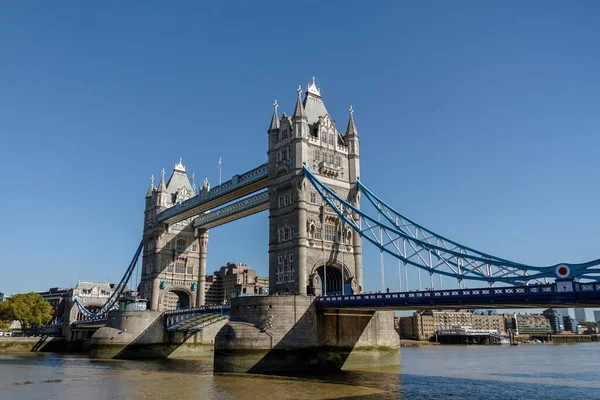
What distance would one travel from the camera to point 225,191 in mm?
65688

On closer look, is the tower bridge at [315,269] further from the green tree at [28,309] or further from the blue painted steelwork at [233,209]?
the green tree at [28,309]

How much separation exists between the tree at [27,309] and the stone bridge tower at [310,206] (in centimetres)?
5907

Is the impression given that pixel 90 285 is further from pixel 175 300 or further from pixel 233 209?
pixel 233 209

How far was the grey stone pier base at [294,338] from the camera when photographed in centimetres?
4125

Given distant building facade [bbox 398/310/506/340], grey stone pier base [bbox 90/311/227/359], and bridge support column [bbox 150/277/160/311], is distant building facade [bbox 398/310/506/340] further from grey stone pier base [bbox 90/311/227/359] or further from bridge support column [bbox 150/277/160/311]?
grey stone pier base [bbox 90/311/227/359]

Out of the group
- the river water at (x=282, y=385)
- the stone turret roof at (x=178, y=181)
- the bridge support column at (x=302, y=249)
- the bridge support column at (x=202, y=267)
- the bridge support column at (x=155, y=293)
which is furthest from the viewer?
the stone turret roof at (x=178, y=181)

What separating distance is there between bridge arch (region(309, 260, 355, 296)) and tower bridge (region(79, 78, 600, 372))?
4.6 inches

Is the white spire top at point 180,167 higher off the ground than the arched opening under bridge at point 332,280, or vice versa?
the white spire top at point 180,167

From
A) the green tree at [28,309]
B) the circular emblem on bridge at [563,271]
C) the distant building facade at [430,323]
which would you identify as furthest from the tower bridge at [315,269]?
the distant building facade at [430,323]

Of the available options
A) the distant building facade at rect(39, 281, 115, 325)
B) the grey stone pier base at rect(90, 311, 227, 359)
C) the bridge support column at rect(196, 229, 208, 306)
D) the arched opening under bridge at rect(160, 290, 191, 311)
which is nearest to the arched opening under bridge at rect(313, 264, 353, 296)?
the grey stone pier base at rect(90, 311, 227, 359)

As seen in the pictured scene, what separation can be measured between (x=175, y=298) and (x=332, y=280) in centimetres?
3798

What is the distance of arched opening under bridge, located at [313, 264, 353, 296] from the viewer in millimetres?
51625

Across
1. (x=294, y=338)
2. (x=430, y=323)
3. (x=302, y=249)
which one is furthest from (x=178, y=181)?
(x=430, y=323)

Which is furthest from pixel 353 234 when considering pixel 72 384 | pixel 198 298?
pixel 198 298
